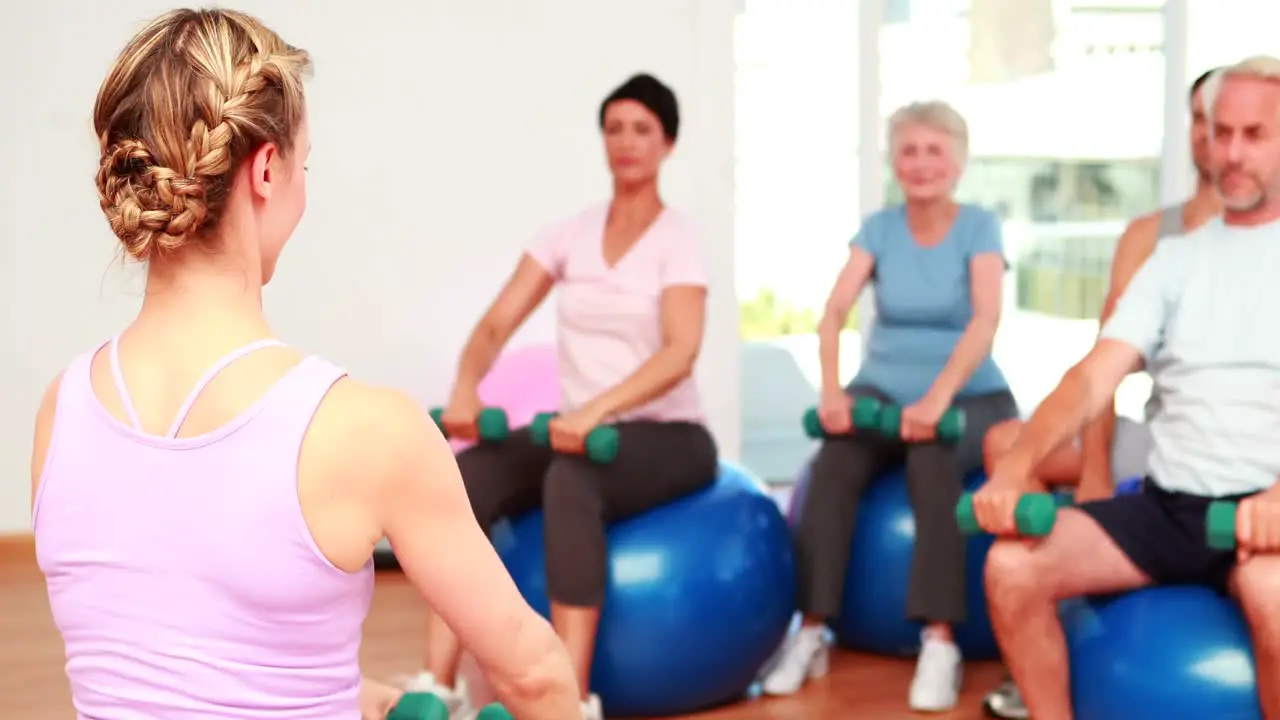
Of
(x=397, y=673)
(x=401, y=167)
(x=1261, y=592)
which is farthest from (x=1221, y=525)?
(x=401, y=167)

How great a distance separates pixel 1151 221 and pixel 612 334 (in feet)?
3.37

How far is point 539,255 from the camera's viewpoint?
3.06 meters

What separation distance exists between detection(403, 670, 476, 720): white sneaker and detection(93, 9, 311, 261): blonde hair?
1.78 metres

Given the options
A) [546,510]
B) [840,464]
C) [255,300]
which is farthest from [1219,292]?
[255,300]

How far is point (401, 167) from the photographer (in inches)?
160

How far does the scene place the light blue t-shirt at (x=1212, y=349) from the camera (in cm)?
231

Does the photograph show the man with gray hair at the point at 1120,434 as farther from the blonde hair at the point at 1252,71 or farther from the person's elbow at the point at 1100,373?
the person's elbow at the point at 1100,373

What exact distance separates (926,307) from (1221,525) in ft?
3.61

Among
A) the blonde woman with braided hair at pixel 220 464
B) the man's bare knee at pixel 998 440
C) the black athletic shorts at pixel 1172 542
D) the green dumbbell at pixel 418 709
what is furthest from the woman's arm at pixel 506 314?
the blonde woman with braided hair at pixel 220 464

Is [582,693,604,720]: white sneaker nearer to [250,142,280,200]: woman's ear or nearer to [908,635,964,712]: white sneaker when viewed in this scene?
[908,635,964,712]: white sneaker

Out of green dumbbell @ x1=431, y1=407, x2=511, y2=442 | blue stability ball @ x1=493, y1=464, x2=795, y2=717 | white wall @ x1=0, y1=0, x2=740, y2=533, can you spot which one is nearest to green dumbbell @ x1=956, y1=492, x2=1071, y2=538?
blue stability ball @ x1=493, y1=464, x2=795, y2=717

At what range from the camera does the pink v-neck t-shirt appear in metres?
2.88

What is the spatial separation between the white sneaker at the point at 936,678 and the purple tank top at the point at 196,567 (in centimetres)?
195

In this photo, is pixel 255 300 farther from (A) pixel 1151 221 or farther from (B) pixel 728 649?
(A) pixel 1151 221
